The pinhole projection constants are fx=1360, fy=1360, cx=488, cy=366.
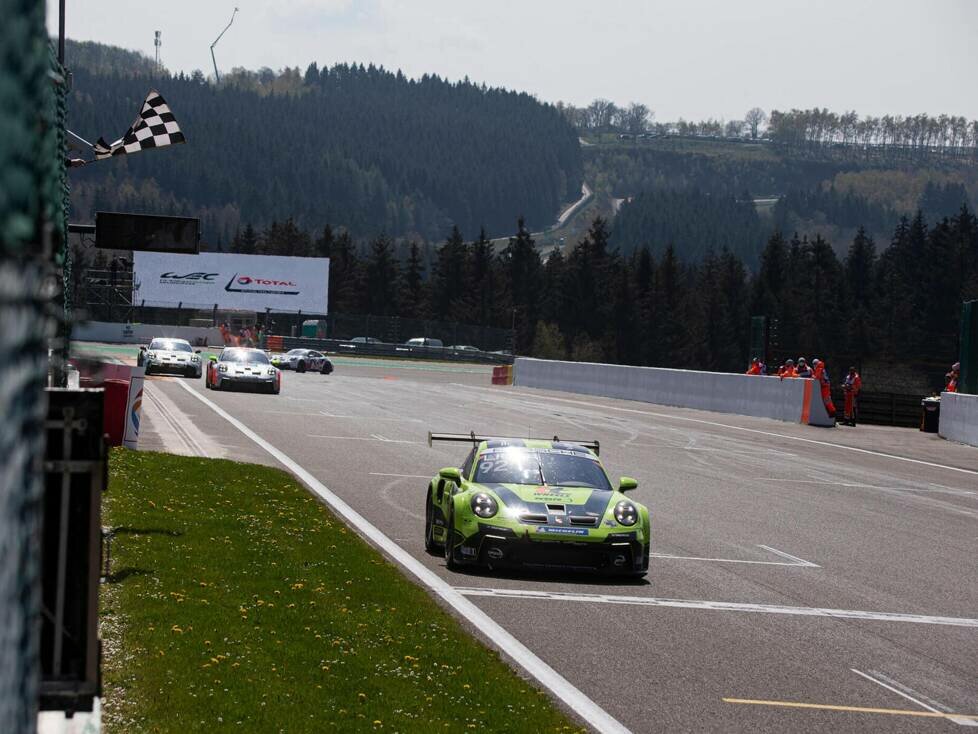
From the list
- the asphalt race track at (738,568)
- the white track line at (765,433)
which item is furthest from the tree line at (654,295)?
the asphalt race track at (738,568)

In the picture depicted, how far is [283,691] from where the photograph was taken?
7.17 m

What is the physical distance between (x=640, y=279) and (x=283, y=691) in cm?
17109

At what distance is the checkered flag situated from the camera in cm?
1485

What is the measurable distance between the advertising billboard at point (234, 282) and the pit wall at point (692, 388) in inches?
2070

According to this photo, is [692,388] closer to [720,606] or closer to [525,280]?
[720,606]

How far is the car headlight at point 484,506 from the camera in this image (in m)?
12.5

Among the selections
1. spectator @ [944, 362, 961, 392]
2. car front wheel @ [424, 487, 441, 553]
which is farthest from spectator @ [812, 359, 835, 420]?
car front wheel @ [424, 487, 441, 553]

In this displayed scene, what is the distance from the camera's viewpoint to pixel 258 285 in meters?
105

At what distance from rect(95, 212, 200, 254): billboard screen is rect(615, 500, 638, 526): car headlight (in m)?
5.08

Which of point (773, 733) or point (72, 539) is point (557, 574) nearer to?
point (773, 733)

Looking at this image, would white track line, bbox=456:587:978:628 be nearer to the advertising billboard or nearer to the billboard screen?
the billboard screen

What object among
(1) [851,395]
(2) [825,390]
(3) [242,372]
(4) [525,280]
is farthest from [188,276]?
(4) [525,280]

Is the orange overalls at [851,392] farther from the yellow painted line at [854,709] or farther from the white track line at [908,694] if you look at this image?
the yellow painted line at [854,709]

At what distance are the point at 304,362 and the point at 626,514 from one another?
4917 centimetres
